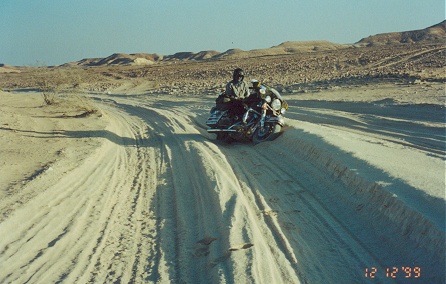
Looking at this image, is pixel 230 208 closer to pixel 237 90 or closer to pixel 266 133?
pixel 266 133

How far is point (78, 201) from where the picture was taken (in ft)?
24.7

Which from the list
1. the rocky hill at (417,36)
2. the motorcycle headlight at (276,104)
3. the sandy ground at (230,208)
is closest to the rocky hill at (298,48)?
the rocky hill at (417,36)

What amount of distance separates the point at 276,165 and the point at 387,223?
3.83m

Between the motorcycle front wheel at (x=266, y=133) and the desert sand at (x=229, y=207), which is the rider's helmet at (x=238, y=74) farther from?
the desert sand at (x=229, y=207)

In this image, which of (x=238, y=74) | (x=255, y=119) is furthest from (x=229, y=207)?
(x=238, y=74)

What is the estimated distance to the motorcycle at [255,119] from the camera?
11.8 meters

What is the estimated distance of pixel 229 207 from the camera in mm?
6766

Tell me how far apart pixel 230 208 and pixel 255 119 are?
5547 millimetres

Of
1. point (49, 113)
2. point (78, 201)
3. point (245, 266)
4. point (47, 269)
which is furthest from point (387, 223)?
point (49, 113)

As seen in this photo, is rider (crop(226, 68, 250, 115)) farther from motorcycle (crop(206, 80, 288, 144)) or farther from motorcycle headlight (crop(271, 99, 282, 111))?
motorcycle headlight (crop(271, 99, 282, 111))

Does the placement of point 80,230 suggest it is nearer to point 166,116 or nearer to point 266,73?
point 166,116
